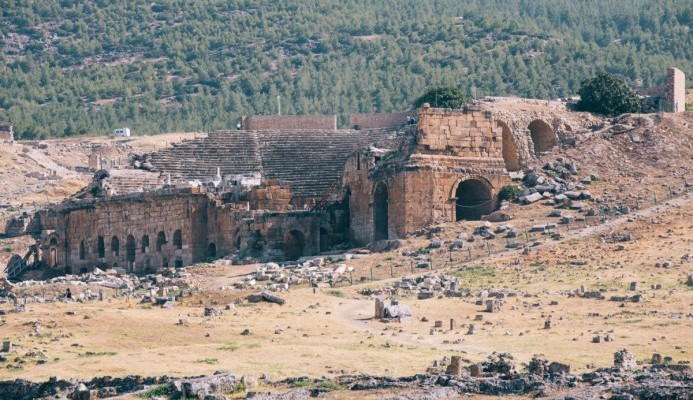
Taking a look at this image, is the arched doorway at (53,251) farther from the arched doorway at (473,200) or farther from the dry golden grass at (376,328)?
the dry golden grass at (376,328)

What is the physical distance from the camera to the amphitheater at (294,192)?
73.1 metres

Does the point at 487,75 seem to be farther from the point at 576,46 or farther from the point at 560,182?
the point at 560,182

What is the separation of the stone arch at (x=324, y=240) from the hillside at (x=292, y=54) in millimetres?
36332

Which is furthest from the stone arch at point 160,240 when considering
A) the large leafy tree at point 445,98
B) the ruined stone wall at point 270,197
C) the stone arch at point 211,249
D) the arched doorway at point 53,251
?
the large leafy tree at point 445,98

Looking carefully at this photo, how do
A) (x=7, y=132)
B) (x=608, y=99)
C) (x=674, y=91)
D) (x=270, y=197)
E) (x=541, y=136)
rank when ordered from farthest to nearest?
(x=7, y=132), (x=674, y=91), (x=608, y=99), (x=541, y=136), (x=270, y=197)

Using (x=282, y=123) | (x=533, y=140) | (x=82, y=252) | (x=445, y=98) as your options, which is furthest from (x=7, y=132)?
(x=533, y=140)

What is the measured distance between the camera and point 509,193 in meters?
72.9

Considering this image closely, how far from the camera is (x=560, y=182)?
74000 mm

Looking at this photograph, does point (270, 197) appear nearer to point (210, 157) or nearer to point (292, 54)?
point (210, 157)

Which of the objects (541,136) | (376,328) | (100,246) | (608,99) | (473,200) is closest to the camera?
(376,328)

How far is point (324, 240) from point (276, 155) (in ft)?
37.6

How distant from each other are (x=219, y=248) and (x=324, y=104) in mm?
49556

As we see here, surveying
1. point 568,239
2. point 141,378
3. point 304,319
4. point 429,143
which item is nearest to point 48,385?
point 141,378

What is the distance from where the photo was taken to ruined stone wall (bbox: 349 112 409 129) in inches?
3590
